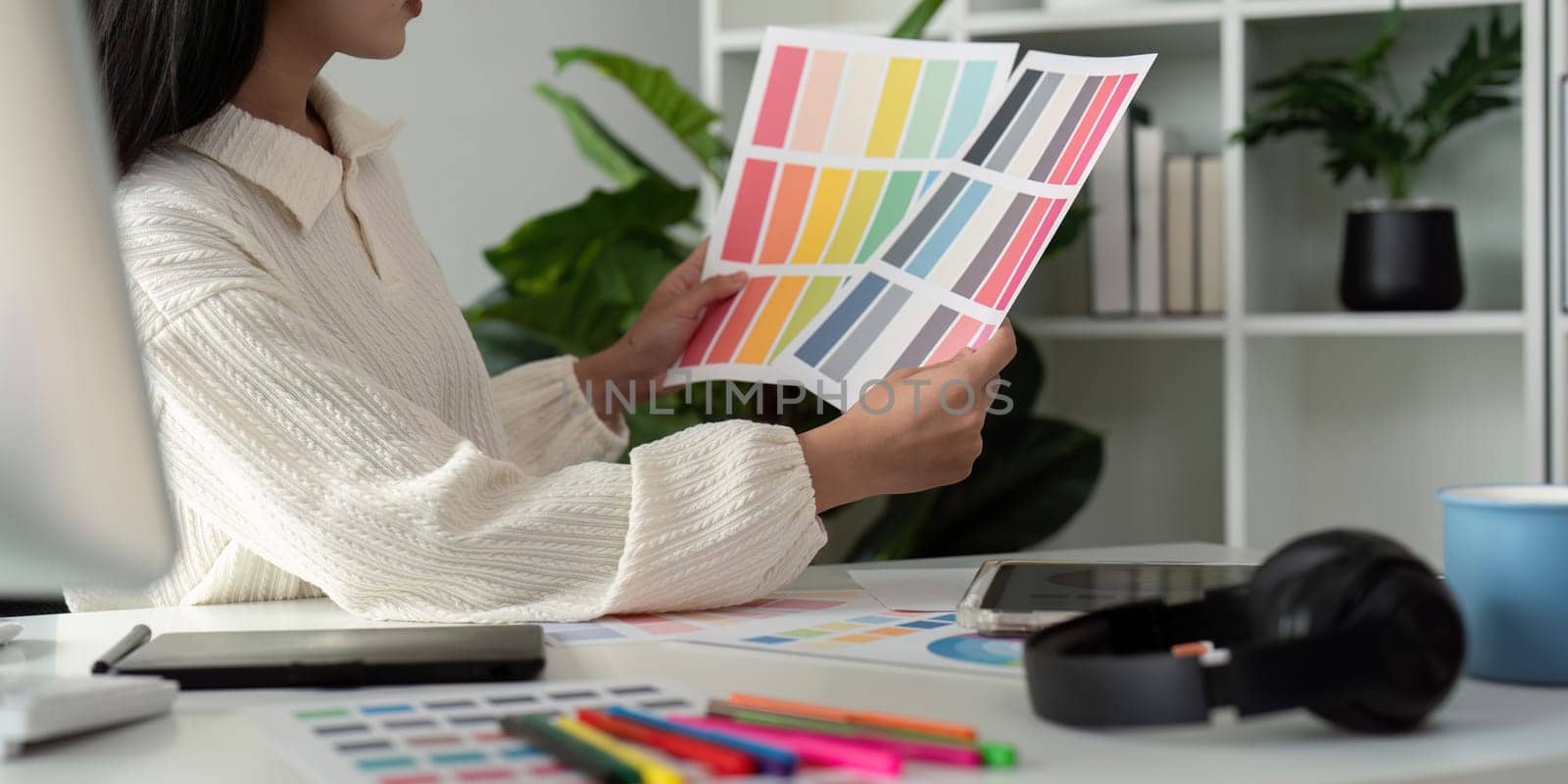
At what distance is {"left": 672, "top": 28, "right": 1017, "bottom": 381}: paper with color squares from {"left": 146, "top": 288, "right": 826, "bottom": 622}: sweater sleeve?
0.26 metres

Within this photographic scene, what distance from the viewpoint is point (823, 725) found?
20.3 inches

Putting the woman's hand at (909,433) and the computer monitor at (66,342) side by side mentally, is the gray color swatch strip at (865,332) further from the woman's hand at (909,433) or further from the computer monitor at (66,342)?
the computer monitor at (66,342)

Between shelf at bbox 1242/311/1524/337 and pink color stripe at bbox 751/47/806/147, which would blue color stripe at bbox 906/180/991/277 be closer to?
pink color stripe at bbox 751/47/806/147

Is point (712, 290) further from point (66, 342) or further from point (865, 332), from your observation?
point (66, 342)

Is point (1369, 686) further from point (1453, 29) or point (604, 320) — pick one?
point (1453, 29)

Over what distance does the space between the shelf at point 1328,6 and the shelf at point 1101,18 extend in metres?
0.05

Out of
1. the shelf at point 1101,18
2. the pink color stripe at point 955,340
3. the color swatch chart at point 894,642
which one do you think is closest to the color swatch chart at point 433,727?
the color swatch chart at point 894,642

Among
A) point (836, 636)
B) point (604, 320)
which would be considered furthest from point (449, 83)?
point (836, 636)

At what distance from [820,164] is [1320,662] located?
0.68 m

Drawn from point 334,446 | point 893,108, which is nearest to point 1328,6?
point 893,108

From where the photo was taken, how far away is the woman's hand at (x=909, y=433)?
2.79ft

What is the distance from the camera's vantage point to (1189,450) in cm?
225

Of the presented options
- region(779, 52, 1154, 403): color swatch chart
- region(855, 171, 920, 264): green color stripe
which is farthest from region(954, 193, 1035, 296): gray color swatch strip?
region(855, 171, 920, 264): green color stripe

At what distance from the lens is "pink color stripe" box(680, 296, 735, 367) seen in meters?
1.15
